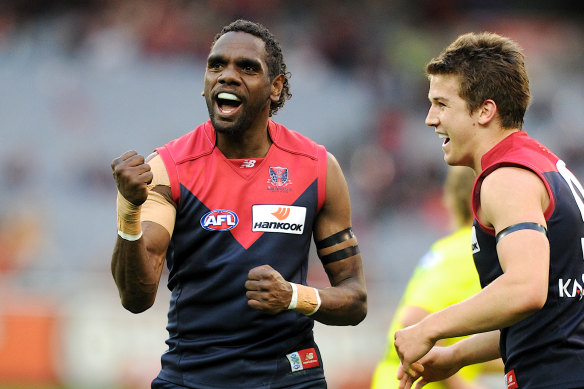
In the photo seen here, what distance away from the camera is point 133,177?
A: 159 inches

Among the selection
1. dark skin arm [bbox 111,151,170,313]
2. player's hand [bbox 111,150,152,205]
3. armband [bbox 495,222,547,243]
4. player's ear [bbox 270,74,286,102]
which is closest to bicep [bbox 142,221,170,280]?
dark skin arm [bbox 111,151,170,313]

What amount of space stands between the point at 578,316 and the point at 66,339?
9.37 meters

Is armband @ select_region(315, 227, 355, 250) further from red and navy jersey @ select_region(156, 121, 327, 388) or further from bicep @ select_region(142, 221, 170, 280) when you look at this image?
bicep @ select_region(142, 221, 170, 280)

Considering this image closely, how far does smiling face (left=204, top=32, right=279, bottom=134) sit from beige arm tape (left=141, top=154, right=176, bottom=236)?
380 millimetres

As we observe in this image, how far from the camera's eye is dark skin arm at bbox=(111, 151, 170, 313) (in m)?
4.06

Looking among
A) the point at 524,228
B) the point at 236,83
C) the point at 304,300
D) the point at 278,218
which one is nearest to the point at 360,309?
the point at 304,300

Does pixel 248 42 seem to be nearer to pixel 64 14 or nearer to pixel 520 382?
pixel 520 382

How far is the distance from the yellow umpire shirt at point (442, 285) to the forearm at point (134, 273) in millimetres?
1959

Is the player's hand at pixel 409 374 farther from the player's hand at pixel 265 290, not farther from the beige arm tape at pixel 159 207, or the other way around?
the beige arm tape at pixel 159 207

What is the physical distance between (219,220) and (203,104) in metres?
12.3

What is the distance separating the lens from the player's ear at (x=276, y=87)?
487 cm

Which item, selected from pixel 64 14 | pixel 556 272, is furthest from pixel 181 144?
pixel 64 14

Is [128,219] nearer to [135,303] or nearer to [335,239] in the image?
[135,303]

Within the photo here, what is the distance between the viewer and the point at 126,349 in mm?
11781
